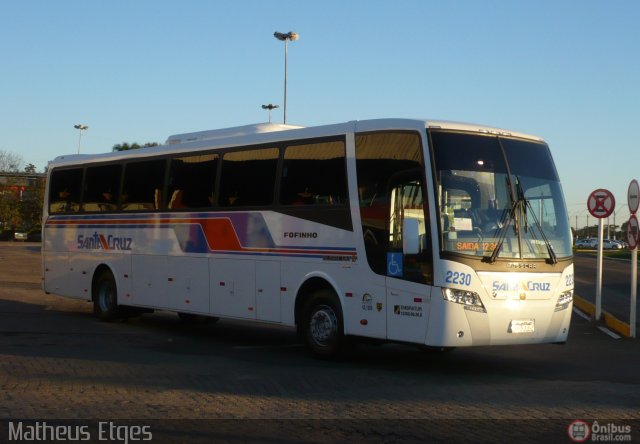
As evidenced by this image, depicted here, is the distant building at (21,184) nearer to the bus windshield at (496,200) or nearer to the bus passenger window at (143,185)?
the bus passenger window at (143,185)

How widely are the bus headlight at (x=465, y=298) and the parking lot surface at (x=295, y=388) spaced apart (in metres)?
0.93

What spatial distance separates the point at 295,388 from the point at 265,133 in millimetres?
5634

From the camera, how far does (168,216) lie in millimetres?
16281

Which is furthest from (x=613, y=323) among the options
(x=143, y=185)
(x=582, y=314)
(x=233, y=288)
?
(x=143, y=185)

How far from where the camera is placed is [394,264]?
38.7ft

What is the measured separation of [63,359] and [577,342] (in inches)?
358

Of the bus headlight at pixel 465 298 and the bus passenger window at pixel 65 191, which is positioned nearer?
the bus headlight at pixel 465 298

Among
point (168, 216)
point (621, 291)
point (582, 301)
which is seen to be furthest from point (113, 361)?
point (621, 291)

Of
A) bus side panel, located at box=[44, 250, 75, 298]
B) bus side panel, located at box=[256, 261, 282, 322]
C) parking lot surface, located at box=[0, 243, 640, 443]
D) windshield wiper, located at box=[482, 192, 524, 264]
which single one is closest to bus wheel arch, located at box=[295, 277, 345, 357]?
parking lot surface, located at box=[0, 243, 640, 443]

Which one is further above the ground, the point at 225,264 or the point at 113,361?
Answer: the point at 225,264

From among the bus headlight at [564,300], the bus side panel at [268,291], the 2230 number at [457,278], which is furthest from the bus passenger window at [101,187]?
the bus headlight at [564,300]

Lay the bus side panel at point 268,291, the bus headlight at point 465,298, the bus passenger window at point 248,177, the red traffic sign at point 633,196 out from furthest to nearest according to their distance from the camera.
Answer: the red traffic sign at point 633,196 < the bus passenger window at point 248,177 < the bus side panel at point 268,291 < the bus headlight at point 465,298

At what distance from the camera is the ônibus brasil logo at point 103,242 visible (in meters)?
17.6

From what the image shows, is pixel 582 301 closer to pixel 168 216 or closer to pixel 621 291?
pixel 621 291
